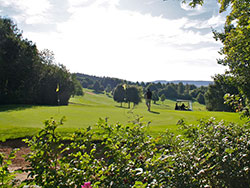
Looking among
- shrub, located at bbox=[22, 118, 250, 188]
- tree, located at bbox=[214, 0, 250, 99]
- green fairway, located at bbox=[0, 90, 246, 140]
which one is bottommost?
green fairway, located at bbox=[0, 90, 246, 140]

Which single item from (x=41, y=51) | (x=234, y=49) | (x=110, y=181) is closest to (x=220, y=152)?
(x=110, y=181)

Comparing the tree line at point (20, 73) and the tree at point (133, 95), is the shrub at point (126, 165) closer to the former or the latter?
the tree line at point (20, 73)

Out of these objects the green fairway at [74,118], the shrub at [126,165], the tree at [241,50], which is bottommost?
the green fairway at [74,118]

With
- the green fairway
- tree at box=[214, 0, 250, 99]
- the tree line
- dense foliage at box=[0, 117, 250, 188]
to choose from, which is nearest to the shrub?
dense foliage at box=[0, 117, 250, 188]

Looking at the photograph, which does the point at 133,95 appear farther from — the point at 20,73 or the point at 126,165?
the point at 126,165

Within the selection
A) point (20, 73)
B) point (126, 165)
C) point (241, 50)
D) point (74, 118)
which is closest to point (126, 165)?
point (126, 165)

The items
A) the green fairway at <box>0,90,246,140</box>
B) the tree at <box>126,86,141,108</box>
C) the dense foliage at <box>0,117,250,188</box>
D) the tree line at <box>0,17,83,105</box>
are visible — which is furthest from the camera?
the tree at <box>126,86,141,108</box>

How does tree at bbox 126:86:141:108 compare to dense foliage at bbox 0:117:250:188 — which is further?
tree at bbox 126:86:141:108

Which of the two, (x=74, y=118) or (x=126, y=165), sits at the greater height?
(x=126, y=165)

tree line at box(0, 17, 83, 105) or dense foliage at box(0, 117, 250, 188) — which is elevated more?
tree line at box(0, 17, 83, 105)

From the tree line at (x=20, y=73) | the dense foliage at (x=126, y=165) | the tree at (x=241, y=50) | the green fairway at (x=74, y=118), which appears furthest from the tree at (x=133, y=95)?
the dense foliage at (x=126, y=165)

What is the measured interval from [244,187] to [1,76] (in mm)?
29855

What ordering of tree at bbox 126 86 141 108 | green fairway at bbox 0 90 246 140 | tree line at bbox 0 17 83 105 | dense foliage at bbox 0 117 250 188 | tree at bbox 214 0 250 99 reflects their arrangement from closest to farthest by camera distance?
1. dense foliage at bbox 0 117 250 188
2. tree at bbox 214 0 250 99
3. green fairway at bbox 0 90 246 140
4. tree line at bbox 0 17 83 105
5. tree at bbox 126 86 141 108

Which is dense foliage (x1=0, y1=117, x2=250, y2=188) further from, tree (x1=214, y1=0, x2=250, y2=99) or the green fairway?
tree (x1=214, y1=0, x2=250, y2=99)
